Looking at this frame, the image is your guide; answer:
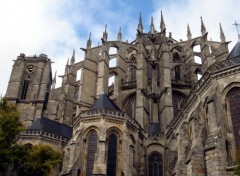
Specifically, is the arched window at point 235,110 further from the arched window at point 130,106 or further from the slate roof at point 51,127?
the slate roof at point 51,127

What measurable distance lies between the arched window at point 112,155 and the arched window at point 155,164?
5.07 metres

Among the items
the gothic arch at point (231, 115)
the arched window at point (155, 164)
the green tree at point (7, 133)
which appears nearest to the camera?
the gothic arch at point (231, 115)

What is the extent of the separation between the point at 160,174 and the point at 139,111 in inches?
217

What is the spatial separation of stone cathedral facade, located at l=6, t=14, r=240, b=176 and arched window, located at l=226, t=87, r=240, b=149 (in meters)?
0.05

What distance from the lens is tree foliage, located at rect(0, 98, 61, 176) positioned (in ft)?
60.3

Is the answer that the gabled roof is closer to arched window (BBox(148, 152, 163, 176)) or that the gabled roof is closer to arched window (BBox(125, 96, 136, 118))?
arched window (BBox(148, 152, 163, 176))

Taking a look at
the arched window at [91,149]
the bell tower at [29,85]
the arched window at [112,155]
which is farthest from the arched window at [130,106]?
the bell tower at [29,85]

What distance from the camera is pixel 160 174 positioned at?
24578 mm

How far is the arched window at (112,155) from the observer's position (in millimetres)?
20438

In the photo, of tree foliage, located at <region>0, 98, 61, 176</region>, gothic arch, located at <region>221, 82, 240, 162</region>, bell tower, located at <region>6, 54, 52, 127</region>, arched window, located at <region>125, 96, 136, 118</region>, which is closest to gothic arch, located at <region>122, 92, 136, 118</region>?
arched window, located at <region>125, 96, 136, 118</region>

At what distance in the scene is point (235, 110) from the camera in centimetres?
1532

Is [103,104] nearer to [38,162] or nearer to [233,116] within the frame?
[38,162]

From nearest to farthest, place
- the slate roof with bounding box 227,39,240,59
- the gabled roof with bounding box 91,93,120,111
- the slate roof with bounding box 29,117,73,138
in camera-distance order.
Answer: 1. the slate roof with bounding box 227,39,240,59
2. the gabled roof with bounding box 91,93,120,111
3. the slate roof with bounding box 29,117,73,138

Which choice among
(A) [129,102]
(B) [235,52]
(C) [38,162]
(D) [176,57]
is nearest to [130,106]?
(A) [129,102]
